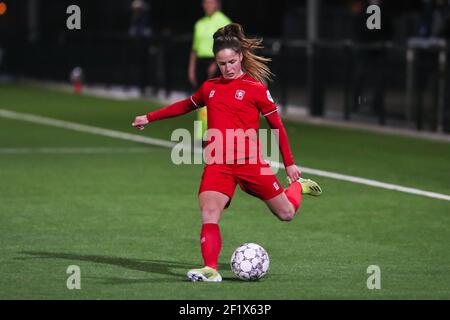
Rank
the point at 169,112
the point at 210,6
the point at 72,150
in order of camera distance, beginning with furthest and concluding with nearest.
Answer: the point at 72,150, the point at 210,6, the point at 169,112

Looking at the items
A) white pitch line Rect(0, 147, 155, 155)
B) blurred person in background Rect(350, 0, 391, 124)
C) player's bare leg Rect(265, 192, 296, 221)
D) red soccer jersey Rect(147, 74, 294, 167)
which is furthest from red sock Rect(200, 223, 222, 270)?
blurred person in background Rect(350, 0, 391, 124)

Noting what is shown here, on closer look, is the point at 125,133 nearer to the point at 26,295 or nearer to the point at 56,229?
the point at 56,229

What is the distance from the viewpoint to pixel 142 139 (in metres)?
23.2

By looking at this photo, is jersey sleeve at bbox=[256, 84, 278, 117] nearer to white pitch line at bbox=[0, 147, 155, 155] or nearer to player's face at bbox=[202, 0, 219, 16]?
white pitch line at bbox=[0, 147, 155, 155]

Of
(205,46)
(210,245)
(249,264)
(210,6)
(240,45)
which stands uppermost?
(210,6)

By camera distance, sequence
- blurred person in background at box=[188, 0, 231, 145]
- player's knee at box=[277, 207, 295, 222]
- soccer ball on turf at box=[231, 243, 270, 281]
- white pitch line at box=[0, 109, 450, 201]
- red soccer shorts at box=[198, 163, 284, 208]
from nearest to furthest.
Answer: soccer ball on turf at box=[231, 243, 270, 281] < red soccer shorts at box=[198, 163, 284, 208] < player's knee at box=[277, 207, 295, 222] < white pitch line at box=[0, 109, 450, 201] < blurred person in background at box=[188, 0, 231, 145]

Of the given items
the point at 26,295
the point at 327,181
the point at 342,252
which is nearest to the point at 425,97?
the point at 327,181

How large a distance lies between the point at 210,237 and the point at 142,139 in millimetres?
12736

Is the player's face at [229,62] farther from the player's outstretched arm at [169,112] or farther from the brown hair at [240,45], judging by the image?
the player's outstretched arm at [169,112]

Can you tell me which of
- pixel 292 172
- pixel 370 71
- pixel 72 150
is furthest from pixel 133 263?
pixel 370 71

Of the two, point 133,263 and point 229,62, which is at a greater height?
point 229,62

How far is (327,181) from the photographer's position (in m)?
17.4

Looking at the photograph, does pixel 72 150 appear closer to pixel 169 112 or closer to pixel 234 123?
pixel 169 112

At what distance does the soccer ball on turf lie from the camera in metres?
10.5
